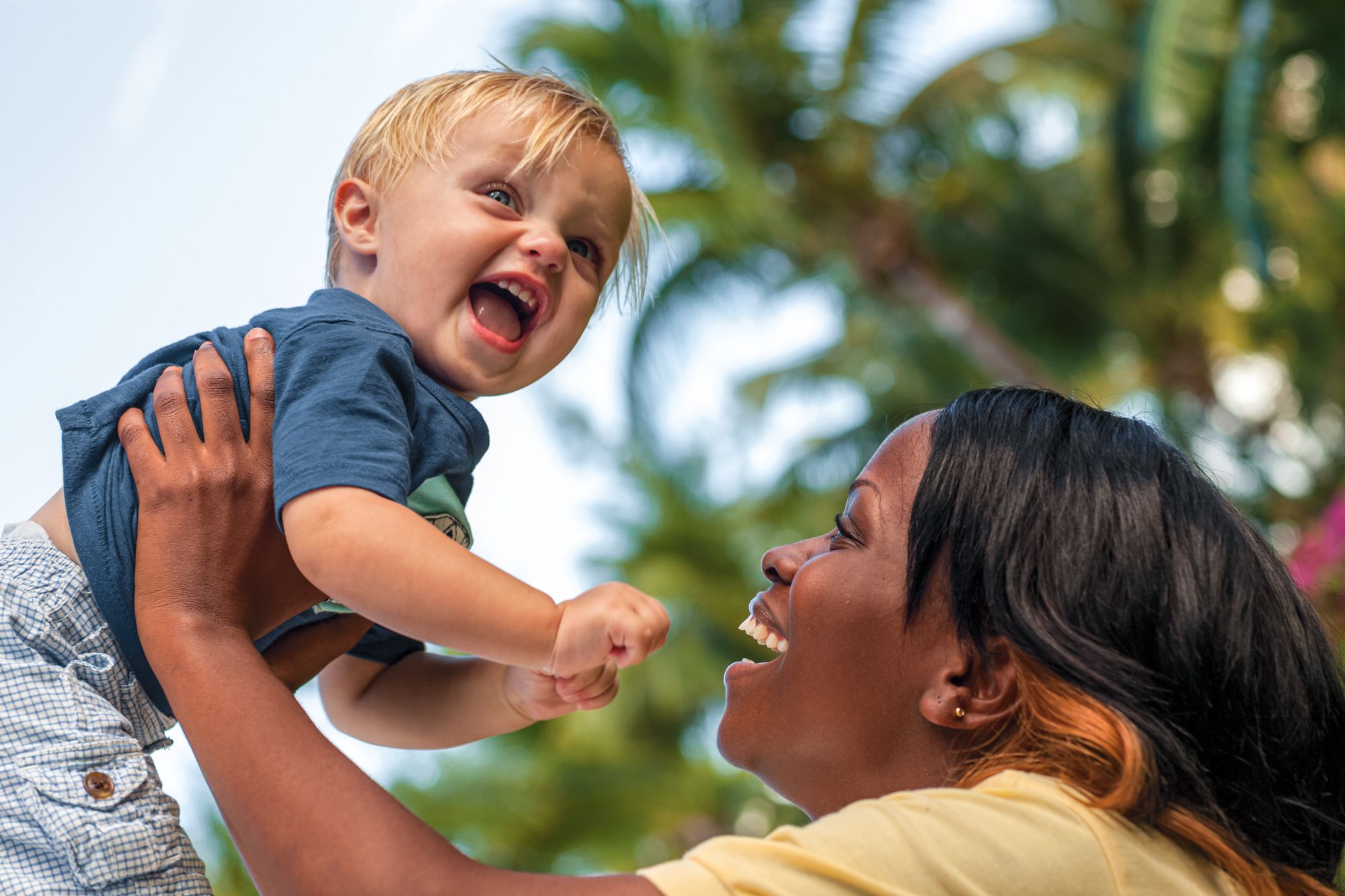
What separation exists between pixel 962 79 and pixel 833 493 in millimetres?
4890

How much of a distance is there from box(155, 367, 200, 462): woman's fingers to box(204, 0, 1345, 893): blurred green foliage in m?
9.53

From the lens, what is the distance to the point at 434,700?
2018 millimetres

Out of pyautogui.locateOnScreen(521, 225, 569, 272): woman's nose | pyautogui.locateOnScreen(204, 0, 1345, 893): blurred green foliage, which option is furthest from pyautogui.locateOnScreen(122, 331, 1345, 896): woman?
pyautogui.locateOnScreen(204, 0, 1345, 893): blurred green foliage

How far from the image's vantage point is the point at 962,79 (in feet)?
41.9

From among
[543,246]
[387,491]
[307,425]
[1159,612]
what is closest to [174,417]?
[307,425]

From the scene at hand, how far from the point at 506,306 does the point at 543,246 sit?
107 mm

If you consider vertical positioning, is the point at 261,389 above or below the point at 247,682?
above

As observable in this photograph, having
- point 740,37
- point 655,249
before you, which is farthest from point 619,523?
point 655,249

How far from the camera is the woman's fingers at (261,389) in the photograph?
1.68 m

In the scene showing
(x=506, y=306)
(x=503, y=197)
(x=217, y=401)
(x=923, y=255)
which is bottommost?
(x=923, y=255)

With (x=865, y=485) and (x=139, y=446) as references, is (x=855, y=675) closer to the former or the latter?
(x=865, y=485)

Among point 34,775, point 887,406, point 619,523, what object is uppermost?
point 34,775

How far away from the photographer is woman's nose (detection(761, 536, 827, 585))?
2.03 m

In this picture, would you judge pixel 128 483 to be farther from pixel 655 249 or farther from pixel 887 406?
pixel 887 406
